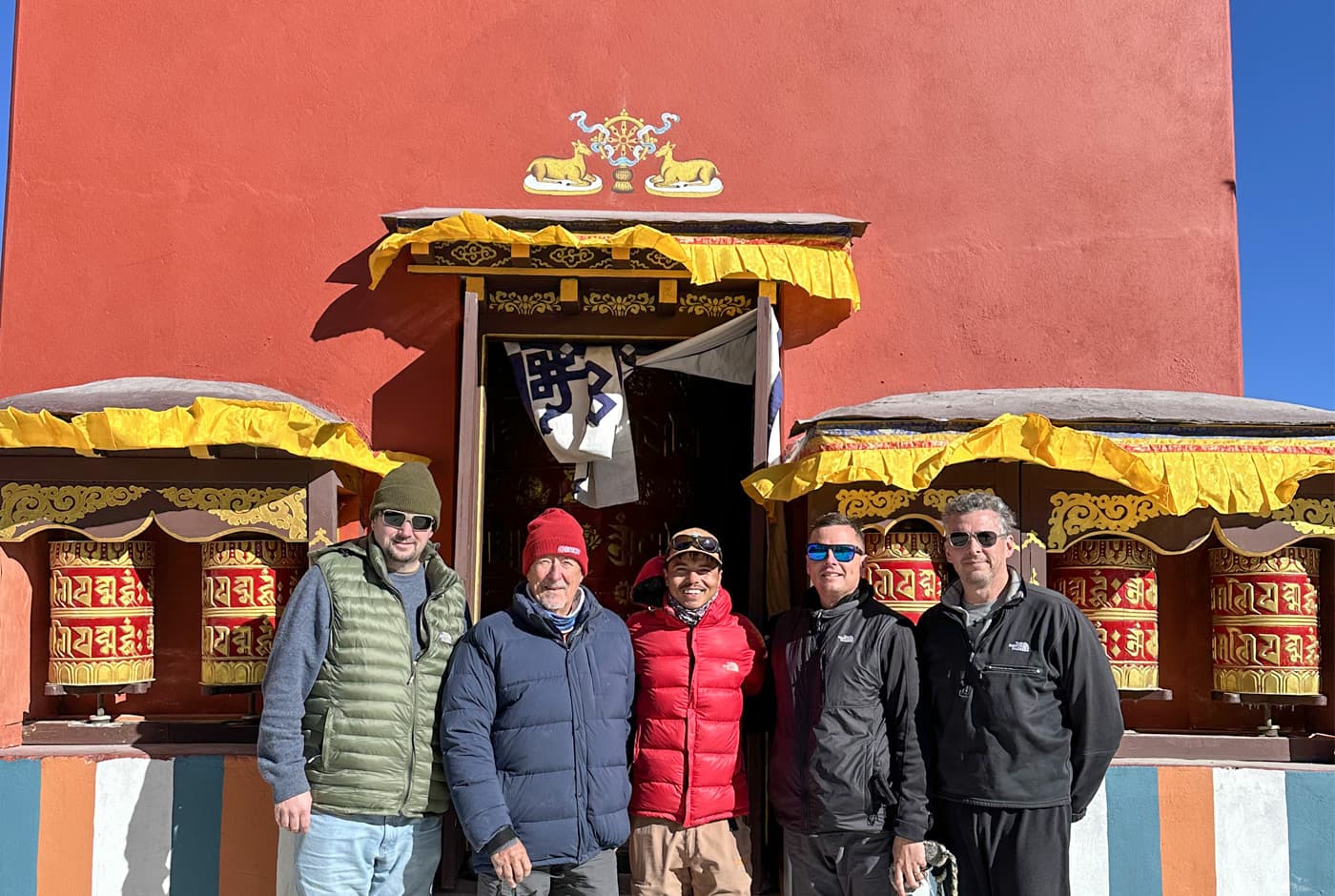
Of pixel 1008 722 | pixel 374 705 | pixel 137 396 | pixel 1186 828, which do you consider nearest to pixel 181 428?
pixel 137 396

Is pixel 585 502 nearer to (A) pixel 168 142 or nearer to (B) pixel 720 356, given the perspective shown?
(B) pixel 720 356

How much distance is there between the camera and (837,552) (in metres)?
3.56

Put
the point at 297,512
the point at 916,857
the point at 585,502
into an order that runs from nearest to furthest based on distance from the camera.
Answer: the point at 916,857, the point at 297,512, the point at 585,502

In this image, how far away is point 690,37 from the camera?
5.49 metres

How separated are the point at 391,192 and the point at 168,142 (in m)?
1.16

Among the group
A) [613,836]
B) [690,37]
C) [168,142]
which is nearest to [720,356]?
[690,37]

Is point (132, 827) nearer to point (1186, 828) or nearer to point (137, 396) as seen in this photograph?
point (137, 396)

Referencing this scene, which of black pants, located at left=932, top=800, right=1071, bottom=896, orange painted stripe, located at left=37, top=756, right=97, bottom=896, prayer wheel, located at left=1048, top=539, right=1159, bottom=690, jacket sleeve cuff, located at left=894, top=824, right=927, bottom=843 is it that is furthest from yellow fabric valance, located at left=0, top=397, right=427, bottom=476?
prayer wheel, located at left=1048, top=539, right=1159, bottom=690

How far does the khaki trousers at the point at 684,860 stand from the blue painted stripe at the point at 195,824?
6.45 ft

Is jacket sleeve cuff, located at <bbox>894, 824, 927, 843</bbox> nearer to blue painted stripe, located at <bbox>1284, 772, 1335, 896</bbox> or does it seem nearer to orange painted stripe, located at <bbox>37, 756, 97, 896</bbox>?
blue painted stripe, located at <bbox>1284, 772, 1335, 896</bbox>

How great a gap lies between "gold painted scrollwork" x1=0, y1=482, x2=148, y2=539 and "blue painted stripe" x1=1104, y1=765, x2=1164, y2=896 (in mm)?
4297

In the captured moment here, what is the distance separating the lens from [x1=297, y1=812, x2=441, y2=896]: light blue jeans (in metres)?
3.37

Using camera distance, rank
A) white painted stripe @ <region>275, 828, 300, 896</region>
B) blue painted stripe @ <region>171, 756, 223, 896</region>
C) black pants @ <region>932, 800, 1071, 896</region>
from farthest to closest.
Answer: blue painted stripe @ <region>171, 756, 223, 896</region> → white painted stripe @ <region>275, 828, 300, 896</region> → black pants @ <region>932, 800, 1071, 896</region>

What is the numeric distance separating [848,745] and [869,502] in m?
1.29
